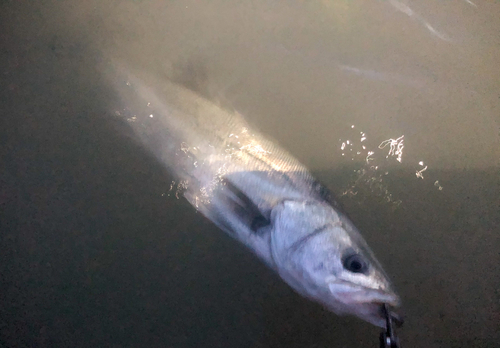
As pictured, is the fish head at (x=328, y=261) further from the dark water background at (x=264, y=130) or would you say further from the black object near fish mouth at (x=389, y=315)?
the dark water background at (x=264, y=130)

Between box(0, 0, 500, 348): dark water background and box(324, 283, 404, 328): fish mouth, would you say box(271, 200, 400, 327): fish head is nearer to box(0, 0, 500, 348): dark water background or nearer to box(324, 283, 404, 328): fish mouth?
box(324, 283, 404, 328): fish mouth

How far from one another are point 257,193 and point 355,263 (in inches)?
19.9

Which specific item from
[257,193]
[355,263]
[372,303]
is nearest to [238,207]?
[257,193]

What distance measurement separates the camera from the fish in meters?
1.02

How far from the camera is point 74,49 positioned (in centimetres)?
148

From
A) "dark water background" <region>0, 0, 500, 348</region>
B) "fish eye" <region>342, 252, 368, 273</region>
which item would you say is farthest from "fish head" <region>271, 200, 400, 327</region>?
"dark water background" <region>0, 0, 500, 348</region>

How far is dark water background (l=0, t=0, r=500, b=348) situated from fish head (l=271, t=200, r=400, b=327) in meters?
0.15

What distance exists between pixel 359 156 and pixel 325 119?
0.26 metres

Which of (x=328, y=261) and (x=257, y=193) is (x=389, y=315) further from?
(x=257, y=193)

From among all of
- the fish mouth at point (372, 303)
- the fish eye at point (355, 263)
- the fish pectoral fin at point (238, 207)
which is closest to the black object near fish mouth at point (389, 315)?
the fish mouth at point (372, 303)

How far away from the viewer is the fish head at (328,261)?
0.97 m

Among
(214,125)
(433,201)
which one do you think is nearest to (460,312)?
(433,201)

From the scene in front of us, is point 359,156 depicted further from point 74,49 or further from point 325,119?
point 74,49

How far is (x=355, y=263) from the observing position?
3.31ft
